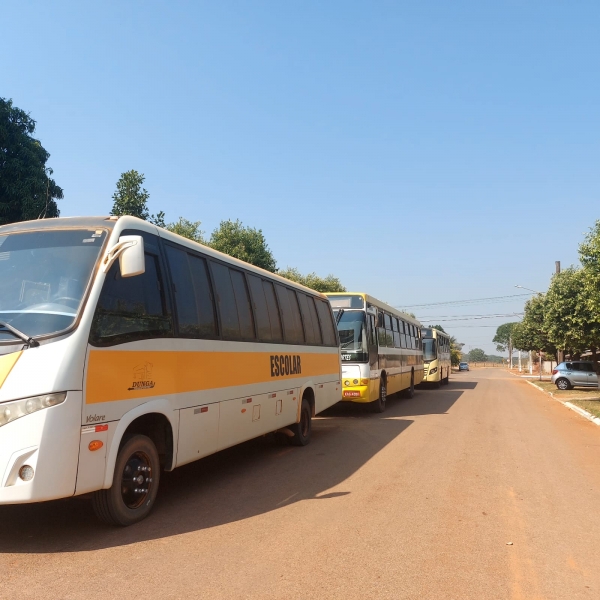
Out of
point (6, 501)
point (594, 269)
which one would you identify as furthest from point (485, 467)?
point (594, 269)

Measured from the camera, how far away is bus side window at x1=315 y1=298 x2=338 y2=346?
512 inches

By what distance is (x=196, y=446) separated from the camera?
6.84 metres

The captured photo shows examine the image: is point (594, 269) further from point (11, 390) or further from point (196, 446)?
point (11, 390)

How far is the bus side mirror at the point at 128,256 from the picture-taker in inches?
211

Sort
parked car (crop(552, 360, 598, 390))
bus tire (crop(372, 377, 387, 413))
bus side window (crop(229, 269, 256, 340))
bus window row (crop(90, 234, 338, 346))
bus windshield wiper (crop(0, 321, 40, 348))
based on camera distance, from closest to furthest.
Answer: bus windshield wiper (crop(0, 321, 40, 348)) < bus window row (crop(90, 234, 338, 346)) < bus side window (crop(229, 269, 256, 340)) < bus tire (crop(372, 377, 387, 413)) < parked car (crop(552, 360, 598, 390))

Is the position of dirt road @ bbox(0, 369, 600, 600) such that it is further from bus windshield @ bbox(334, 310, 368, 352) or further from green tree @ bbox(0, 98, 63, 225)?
green tree @ bbox(0, 98, 63, 225)

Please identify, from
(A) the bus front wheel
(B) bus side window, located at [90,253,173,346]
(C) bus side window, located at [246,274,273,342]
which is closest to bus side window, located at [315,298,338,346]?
(C) bus side window, located at [246,274,273,342]

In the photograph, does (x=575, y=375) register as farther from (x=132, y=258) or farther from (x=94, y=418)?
(x=94, y=418)

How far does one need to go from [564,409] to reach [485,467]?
1305 cm

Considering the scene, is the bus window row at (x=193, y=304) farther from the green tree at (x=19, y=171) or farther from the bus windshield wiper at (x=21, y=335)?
the green tree at (x=19, y=171)

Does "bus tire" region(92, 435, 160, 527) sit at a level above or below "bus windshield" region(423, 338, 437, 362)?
below

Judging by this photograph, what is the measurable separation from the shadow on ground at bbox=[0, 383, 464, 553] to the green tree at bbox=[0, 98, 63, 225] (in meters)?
12.0

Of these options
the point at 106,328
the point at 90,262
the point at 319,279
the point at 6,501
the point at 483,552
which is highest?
the point at 319,279

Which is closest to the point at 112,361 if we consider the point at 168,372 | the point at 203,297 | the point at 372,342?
the point at 168,372
